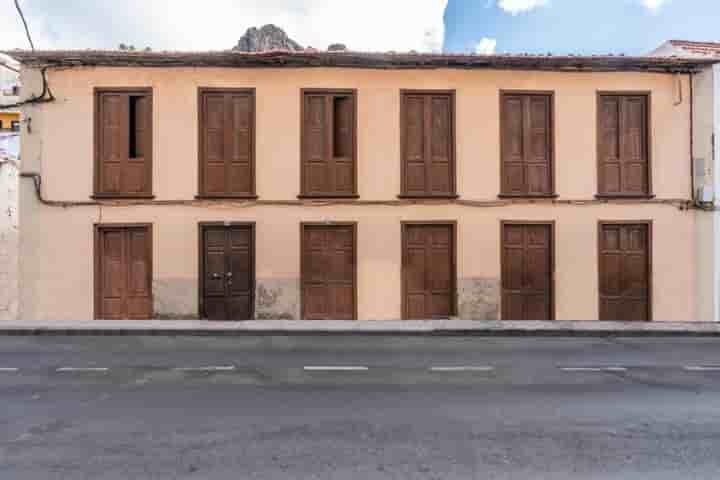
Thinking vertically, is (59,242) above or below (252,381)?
above

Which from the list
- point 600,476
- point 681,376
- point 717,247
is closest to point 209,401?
point 600,476

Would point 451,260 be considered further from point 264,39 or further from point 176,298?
point 264,39

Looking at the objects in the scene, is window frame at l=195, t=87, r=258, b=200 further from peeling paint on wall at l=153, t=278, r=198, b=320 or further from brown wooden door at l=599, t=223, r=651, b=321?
brown wooden door at l=599, t=223, r=651, b=321

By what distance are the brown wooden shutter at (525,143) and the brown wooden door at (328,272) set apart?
4.47 meters

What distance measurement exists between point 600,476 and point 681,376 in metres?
4.28

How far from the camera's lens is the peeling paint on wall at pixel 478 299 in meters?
12.6

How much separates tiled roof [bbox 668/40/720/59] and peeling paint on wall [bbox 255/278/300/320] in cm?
1268

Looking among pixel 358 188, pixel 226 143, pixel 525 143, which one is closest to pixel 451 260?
pixel 358 188

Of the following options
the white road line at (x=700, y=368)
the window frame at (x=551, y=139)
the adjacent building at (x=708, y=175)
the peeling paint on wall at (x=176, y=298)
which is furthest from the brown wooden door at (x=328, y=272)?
the adjacent building at (x=708, y=175)

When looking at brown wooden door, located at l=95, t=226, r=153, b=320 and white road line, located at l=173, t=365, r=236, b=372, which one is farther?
brown wooden door, located at l=95, t=226, r=153, b=320

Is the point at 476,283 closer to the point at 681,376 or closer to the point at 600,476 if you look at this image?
the point at 681,376

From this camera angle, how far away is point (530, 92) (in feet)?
42.1

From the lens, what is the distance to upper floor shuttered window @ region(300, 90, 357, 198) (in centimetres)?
1267

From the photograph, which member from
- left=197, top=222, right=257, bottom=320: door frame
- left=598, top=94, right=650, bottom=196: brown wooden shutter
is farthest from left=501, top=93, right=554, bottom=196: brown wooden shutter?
left=197, top=222, right=257, bottom=320: door frame
